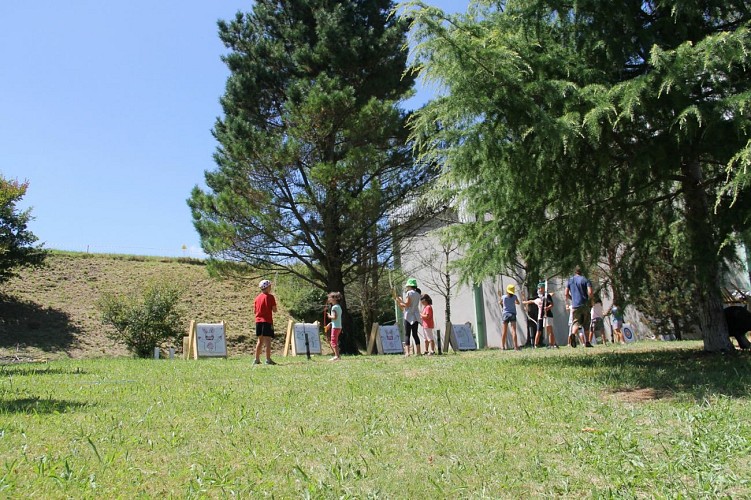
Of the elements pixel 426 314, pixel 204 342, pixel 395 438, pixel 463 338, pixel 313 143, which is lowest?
pixel 395 438

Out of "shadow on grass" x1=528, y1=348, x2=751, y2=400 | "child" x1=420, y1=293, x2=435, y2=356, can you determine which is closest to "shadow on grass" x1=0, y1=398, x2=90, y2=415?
"shadow on grass" x1=528, y1=348, x2=751, y2=400

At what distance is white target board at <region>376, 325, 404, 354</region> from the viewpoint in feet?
66.7

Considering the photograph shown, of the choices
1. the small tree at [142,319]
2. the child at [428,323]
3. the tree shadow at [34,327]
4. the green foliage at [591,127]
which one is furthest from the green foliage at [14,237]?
the green foliage at [591,127]

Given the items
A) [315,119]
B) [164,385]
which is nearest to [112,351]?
[315,119]

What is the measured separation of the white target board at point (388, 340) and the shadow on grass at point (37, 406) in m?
14.0

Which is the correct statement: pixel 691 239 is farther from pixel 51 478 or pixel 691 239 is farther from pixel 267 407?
pixel 51 478

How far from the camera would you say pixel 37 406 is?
6199mm

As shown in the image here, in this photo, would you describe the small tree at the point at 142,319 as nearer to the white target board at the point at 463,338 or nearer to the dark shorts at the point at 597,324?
the white target board at the point at 463,338

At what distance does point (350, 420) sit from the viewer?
541cm

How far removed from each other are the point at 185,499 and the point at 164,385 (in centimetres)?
491

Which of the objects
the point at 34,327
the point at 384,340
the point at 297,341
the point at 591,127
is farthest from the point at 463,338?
the point at 34,327

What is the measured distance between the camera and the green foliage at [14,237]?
22.9 meters

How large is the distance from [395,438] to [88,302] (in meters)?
26.1

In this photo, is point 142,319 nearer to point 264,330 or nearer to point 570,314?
point 264,330
